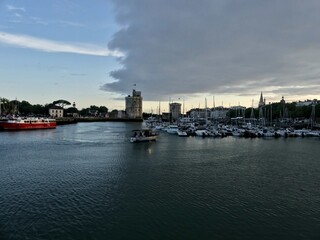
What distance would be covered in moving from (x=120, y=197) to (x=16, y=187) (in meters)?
9.33

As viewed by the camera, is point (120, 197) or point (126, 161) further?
point (126, 161)

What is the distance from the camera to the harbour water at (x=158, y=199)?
17375 millimetres

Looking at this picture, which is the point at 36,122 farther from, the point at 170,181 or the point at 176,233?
the point at 176,233

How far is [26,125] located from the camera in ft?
331

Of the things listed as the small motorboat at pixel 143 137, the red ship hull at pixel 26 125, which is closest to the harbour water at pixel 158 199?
the small motorboat at pixel 143 137

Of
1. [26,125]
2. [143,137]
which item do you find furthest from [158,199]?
[26,125]

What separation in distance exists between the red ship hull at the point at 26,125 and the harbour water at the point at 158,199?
6425cm

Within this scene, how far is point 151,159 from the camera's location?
4112cm

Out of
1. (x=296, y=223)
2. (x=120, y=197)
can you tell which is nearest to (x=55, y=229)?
(x=120, y=197)

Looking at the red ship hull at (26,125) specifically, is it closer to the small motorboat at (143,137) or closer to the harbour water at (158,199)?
the small motorboat at (143,137)

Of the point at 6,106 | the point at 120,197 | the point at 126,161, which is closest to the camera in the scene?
the point at 120,197

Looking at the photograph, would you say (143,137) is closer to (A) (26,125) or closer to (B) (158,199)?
(B) (158,199)

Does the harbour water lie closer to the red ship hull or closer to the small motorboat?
the small motorboat

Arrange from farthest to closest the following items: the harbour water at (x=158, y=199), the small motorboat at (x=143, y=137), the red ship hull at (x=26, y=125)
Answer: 1. the red ship hull at (x=26, y=125)
2. the small motorboat at (x=143, y=137)
3. the harbour water at (x=158, y=199)
